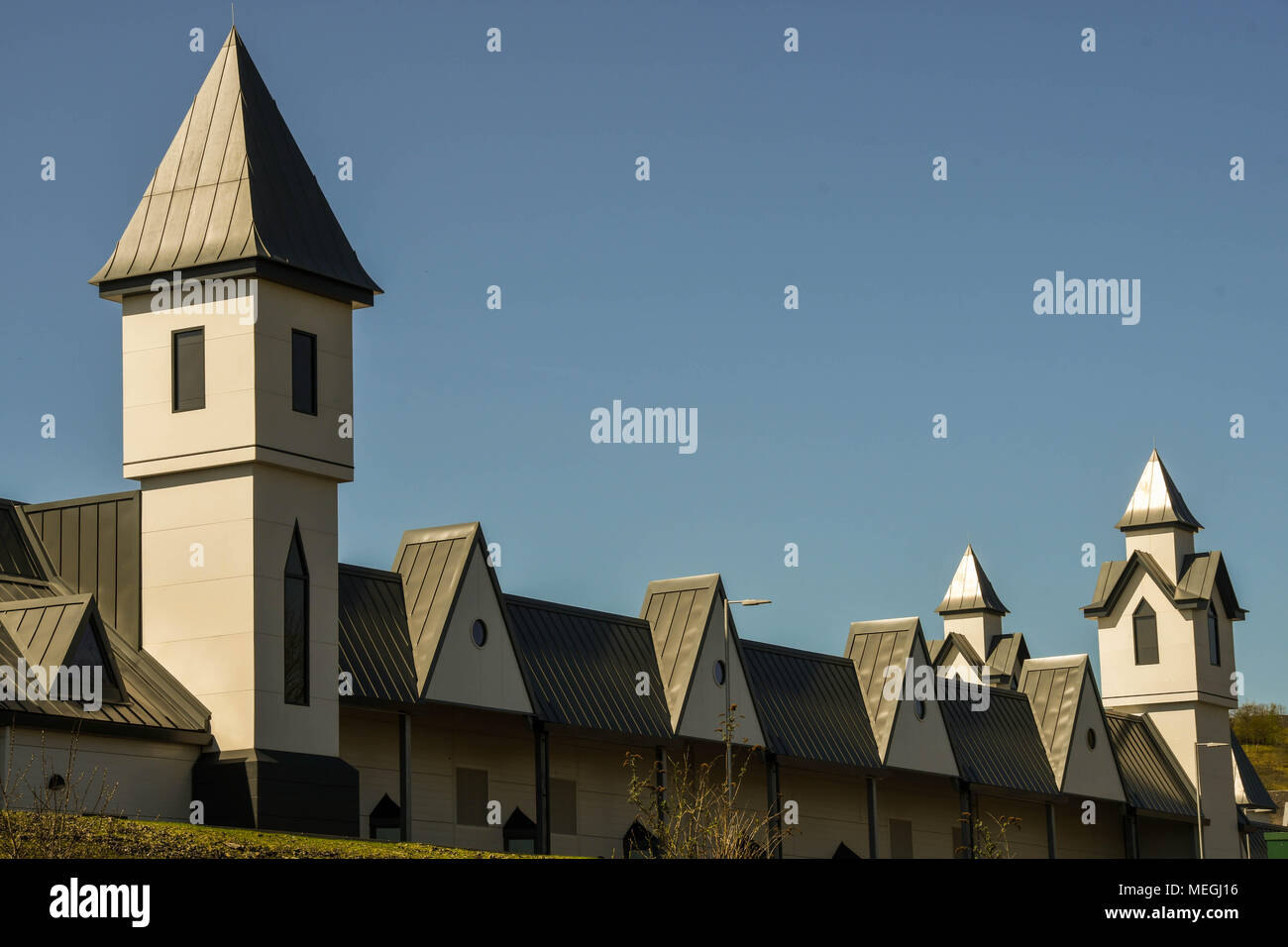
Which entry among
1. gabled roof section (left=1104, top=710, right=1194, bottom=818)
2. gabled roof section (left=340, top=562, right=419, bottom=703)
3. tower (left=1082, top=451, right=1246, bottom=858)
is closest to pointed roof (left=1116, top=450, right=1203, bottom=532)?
tower (left=1082, top=451, right=1246, bottom=858)

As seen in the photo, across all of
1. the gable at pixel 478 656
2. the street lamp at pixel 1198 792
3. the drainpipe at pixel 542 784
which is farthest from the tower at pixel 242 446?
the street lamp at pixel 1198 792

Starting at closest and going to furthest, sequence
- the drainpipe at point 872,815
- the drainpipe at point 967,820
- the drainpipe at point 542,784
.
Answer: the drainpipe at point 542,784 → the drainpipe at point 872,815 → the drainpipe at point 967,820

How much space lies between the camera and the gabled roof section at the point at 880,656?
149 ft

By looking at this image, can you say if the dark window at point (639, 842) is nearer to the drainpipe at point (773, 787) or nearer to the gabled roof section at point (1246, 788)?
the drainpipe at point (773, 787)

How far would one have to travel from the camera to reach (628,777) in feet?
131

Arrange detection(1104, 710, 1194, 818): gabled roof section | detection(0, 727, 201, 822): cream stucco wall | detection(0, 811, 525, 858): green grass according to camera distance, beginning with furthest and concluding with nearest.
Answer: detection(1104, 710, 1194, 818): gabled roof section < detection(0, 727, 201, 822): cream stucco wall < detection(0, 811, 525, 858): green grass

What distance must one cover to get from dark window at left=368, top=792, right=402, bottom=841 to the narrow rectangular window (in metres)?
2.23

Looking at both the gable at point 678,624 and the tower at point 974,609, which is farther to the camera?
the tower at point 974,609

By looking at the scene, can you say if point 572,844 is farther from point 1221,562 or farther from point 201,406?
point 1221,562

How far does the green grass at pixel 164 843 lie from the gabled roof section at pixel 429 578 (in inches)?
274

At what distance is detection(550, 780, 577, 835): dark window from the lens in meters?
38.2

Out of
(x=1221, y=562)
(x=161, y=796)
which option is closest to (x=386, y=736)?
(x=161, y=796)

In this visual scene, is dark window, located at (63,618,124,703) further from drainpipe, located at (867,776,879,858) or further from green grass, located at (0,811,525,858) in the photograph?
drainpipe, located at (867,776,879,858)
